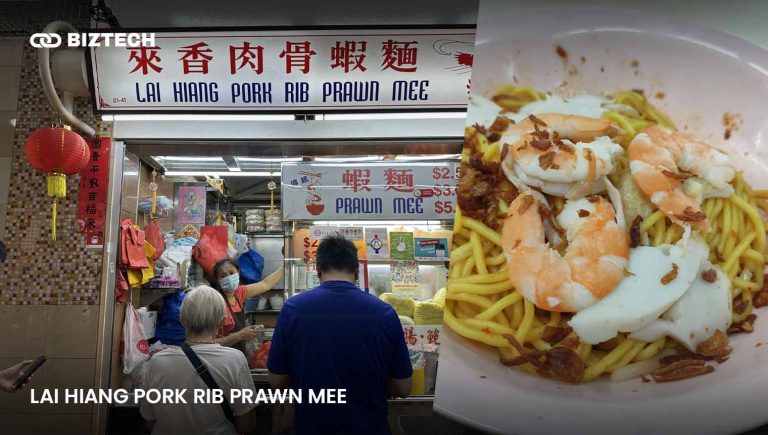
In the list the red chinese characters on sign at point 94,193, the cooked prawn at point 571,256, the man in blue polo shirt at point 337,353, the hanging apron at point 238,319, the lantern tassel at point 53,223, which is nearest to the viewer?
the cooked prawn at point 571,256

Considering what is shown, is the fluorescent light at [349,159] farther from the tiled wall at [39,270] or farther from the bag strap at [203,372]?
the bag strap at [203,372]

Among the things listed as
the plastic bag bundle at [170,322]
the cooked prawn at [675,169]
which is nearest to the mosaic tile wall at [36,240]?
the plastic bag bundle at [170,322]

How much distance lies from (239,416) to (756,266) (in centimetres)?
154

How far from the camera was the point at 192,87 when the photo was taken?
2051 mm

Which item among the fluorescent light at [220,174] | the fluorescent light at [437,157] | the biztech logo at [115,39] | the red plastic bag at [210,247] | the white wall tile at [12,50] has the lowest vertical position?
the red plastic bag at [210,247]

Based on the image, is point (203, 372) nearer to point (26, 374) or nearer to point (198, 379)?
point (198, 379)

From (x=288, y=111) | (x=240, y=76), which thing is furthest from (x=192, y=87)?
(x=288, y=111)

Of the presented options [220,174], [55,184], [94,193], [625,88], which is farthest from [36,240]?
[625,88]

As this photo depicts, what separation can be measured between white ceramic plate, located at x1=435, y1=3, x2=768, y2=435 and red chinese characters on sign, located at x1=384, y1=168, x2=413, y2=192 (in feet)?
4.32

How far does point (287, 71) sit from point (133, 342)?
→ 158cm

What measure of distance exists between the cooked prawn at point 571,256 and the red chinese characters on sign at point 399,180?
4.84 feet

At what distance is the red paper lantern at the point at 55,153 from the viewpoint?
6.49ft

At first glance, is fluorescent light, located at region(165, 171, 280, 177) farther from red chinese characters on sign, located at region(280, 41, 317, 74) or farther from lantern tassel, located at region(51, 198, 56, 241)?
red chinese characters on sign, located at region(280, 41, 317, 74)

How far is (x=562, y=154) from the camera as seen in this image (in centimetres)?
112
